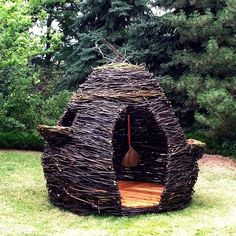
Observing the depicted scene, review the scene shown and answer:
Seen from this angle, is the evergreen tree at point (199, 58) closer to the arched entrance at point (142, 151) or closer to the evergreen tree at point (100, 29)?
the evergreen tree at point (100, 29)

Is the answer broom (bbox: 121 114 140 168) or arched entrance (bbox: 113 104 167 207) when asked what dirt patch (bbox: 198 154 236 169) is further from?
broom (bbox: 121 114 140 168)

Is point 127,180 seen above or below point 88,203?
below

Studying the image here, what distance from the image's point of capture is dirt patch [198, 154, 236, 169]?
12.5 metres

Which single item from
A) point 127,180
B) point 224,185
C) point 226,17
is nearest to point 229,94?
point 226,17

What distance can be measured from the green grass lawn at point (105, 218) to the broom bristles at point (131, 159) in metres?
1.22

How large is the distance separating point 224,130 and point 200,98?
1.03 metres

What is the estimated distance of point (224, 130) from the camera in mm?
12945

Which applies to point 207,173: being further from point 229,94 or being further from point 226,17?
point 226,17

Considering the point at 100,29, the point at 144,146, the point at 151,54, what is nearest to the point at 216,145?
the point at 151,54

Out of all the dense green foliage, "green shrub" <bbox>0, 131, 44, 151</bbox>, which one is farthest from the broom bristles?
"green shrub" <bbox>0, 131, 44, 151</bbox>

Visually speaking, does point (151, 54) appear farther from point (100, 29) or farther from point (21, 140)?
point (21, 140)

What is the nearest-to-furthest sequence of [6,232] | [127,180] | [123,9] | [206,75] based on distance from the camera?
[6,232]
[127,180]
[206,75]
[123,9]

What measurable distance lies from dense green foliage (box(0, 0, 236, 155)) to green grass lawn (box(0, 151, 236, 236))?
3594mm

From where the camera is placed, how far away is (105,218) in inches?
286
